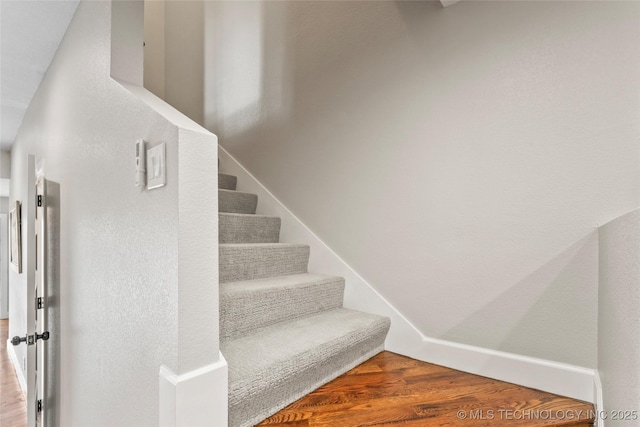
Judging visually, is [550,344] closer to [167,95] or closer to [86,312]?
[86,312]

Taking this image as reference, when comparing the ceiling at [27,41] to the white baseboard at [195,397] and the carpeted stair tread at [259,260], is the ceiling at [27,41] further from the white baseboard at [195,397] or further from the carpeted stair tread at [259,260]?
the white baseboard at [195,397]

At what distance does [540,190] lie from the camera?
137 centimetres

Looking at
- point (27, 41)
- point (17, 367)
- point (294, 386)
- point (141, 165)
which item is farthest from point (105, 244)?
point (17, 367)

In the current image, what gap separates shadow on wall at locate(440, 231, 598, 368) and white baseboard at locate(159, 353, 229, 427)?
1124mm

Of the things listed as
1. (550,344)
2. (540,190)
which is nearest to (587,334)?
(550,344)

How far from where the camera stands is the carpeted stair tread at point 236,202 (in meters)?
2.27

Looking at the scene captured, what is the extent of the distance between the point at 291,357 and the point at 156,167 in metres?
0.77

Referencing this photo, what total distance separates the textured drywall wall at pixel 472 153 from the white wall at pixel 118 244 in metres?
1.11

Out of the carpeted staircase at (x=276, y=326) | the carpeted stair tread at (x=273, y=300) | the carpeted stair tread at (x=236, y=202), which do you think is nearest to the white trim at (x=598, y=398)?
the carpeted staircase at (x=276, y=326)

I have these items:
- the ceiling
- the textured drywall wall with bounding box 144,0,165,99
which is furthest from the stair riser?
the textured drywall wall with bounding box 144,0,165,99

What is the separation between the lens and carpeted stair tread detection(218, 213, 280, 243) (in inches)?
78.0

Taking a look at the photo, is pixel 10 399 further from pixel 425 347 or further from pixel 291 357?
pixel 425 347

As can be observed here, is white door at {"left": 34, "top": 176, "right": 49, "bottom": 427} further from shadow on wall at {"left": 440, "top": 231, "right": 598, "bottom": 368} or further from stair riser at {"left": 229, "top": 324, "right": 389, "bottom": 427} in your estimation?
shadow on wall at {"left": 440, "top": 231, "right": 598, "bottom": 368}

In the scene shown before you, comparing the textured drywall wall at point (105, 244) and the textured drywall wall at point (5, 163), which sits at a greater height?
the textured drywall wall at point (5, 163)
